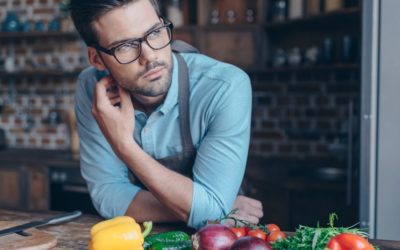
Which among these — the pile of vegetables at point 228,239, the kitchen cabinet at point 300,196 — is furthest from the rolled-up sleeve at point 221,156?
the kitchen cabinet at point 300,196

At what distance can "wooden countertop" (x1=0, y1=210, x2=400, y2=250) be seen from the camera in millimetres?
1432

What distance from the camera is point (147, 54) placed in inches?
64.7

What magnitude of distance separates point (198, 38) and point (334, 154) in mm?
1236

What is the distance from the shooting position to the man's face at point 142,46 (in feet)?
5.42

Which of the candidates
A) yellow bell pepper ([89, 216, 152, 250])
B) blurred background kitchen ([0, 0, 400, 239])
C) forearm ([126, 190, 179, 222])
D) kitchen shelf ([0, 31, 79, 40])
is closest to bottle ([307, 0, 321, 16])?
blurred background kitchen ([0, 0, 400, 239])

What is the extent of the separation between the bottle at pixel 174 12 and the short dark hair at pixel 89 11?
2.31 meters

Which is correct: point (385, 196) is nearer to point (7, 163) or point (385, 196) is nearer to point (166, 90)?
point (166, 90)

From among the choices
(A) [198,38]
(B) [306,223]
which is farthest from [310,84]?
(B) [306,223]

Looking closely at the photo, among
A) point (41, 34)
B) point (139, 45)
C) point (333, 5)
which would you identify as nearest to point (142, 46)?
point (139, 45)

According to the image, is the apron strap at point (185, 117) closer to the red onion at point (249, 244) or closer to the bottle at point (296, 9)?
the red onion at point (249, 244)

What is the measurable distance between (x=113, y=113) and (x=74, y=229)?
373 millimetres

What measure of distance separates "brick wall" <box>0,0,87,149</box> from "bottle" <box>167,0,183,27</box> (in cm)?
85

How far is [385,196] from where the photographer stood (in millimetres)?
2193

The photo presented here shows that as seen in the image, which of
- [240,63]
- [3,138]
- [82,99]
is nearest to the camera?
[82,99]
